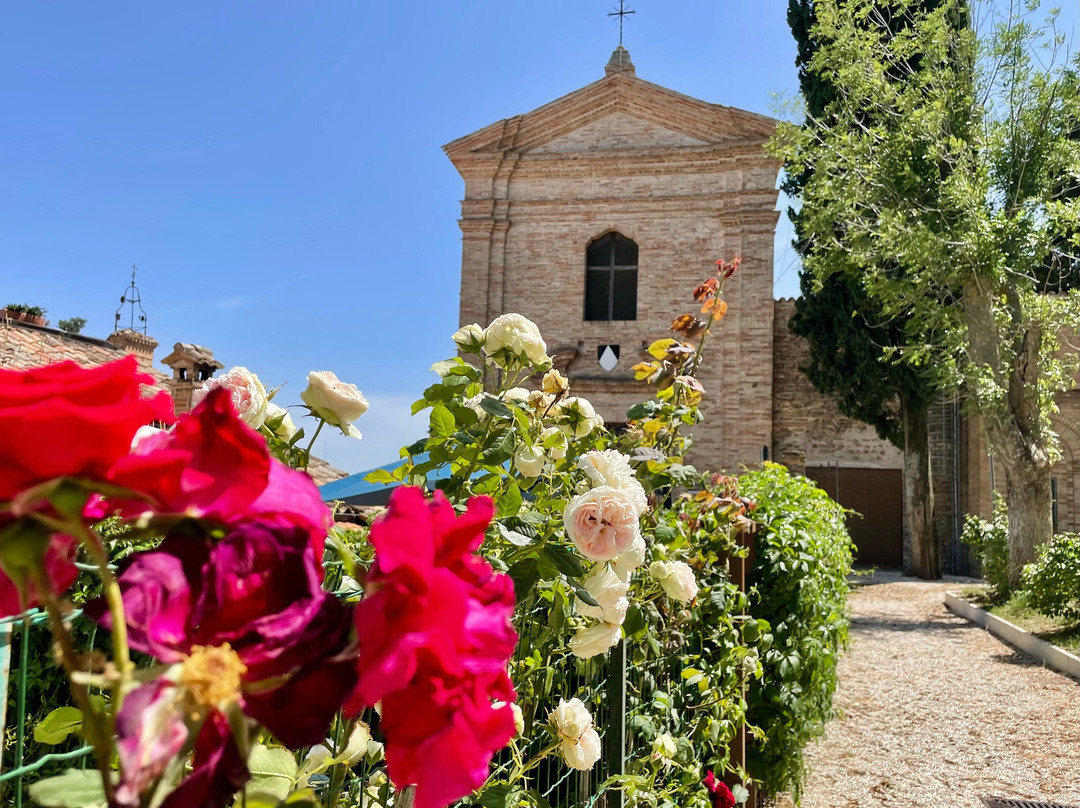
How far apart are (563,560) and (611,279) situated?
15969 mm

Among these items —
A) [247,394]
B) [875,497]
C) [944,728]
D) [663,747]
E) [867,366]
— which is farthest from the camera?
[875,497]

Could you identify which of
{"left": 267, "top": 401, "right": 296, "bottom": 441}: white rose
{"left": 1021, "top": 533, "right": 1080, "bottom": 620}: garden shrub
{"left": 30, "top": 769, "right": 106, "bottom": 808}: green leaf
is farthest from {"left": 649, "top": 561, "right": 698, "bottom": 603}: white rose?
{"left": 1021, "top": 533, "right": 1080, "bottom": 620}: garden shrub

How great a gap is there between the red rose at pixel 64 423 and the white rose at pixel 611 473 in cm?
116

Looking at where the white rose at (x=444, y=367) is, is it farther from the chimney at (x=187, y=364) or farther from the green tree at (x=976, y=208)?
the green tree at (x=976, y=208)

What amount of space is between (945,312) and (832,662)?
978 cm

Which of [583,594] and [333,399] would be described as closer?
[333,399]

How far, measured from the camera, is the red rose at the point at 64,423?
0.33 meters

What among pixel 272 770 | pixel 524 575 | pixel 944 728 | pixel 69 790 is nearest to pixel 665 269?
pixel 944 728

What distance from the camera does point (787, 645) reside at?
4.27m

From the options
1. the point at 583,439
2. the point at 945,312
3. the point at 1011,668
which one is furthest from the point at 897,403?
the point at 583,439

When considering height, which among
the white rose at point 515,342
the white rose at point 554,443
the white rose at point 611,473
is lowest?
the white rose at point 611,473

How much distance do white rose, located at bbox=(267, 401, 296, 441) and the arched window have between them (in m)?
15.7

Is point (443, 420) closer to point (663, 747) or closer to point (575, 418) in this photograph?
point (575, 418)

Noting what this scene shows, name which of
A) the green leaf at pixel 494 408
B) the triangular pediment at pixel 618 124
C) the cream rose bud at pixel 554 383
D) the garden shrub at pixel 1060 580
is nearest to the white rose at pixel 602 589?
the green leaf at pixel 494 408
